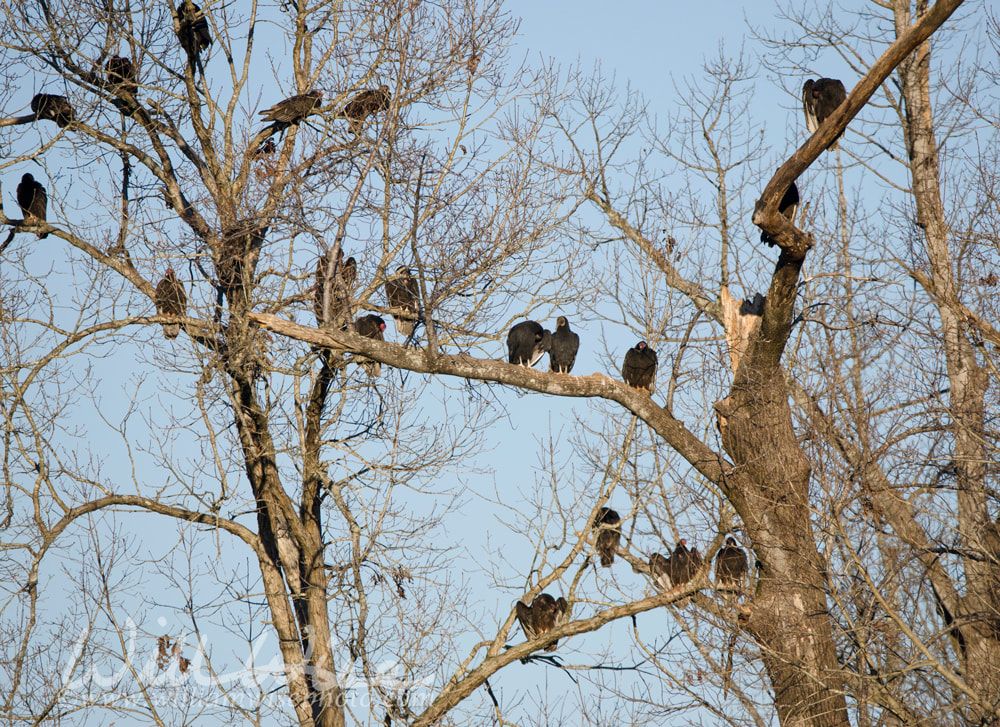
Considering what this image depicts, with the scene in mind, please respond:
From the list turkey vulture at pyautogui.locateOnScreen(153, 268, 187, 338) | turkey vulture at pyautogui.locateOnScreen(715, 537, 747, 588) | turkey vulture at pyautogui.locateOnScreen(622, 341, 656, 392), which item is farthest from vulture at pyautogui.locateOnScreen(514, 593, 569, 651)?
turkey vulture at pyautogui.locateOnScreen(153, 268, 187, 338)

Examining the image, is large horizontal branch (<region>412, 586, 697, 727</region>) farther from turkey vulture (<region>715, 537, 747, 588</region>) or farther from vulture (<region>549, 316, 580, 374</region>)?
vulture (<region>549, 316, 580, 374</region>)

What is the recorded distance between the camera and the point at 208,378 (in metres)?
7.81

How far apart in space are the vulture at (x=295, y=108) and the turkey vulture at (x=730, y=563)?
5.59 metres

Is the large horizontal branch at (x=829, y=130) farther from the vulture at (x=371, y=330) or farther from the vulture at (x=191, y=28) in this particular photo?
the vulture at (x=191, y=28)

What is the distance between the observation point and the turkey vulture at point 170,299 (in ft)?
27.1

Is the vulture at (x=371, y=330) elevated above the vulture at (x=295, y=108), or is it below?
below

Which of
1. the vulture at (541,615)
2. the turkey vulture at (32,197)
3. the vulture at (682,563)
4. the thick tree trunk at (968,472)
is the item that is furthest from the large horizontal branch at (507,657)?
the turkey vulture at (32,197)

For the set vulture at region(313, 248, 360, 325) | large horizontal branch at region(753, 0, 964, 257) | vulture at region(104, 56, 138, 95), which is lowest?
large horizontal branch at region(753, 0, 964, 257)

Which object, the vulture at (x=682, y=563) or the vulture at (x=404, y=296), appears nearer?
the vulture at (x=404, y=296)

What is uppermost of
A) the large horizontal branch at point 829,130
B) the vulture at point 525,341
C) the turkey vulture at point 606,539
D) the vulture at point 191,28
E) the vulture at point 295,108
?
the vulture at point 191,28

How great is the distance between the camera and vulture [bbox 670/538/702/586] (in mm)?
8258

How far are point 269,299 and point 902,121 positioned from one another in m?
8.55

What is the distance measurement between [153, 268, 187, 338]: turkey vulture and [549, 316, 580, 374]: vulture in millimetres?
3872

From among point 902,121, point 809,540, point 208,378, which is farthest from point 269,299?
point 902,121
